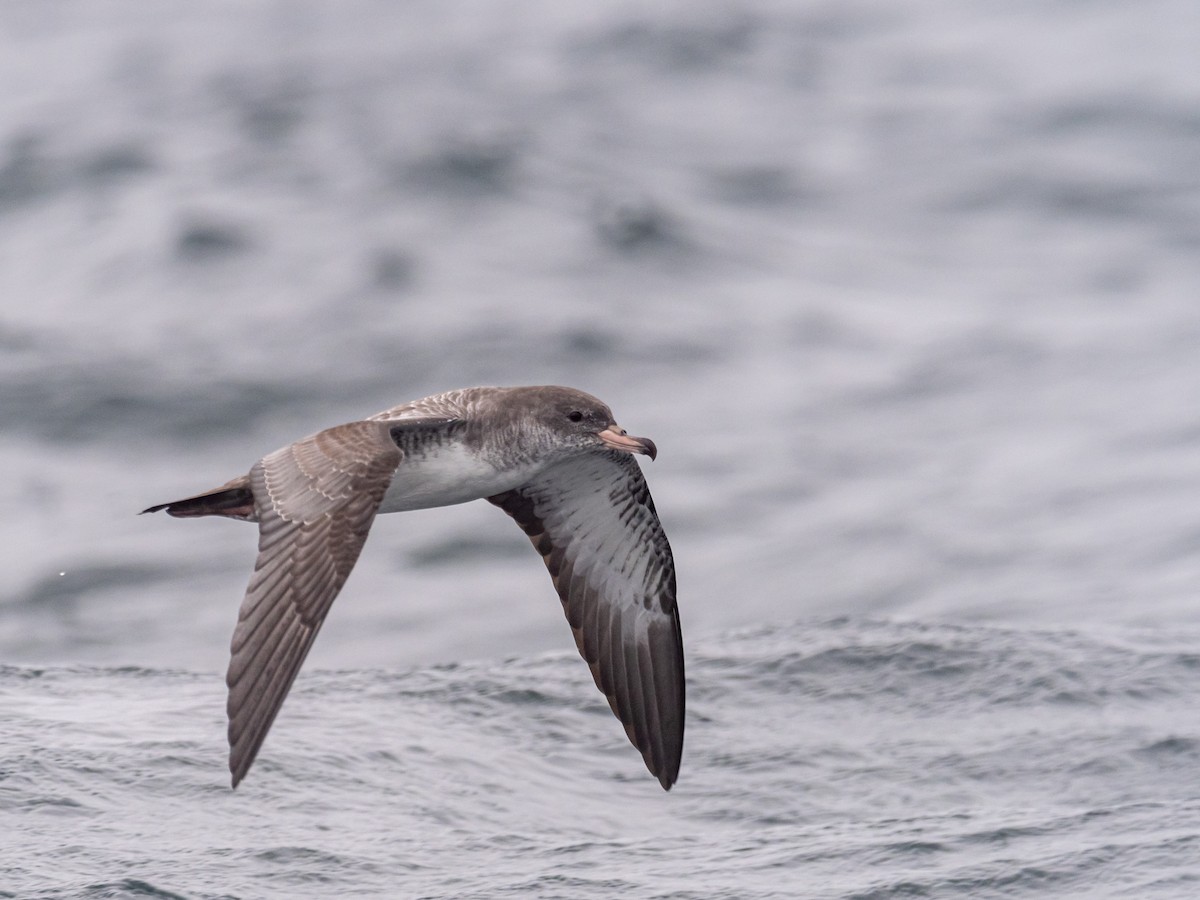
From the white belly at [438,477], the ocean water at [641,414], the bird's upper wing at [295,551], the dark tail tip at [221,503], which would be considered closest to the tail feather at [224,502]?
the dark tail tip at [221,503]

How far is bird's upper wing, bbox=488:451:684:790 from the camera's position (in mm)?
7508

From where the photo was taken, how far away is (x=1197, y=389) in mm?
14625

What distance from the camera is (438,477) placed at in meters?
6.95

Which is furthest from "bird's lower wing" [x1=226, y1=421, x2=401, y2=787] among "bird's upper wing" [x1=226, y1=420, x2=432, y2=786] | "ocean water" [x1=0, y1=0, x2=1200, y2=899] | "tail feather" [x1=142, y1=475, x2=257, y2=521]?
"ocean water" [x1=0, y1=0, x2=1200, y2=899]

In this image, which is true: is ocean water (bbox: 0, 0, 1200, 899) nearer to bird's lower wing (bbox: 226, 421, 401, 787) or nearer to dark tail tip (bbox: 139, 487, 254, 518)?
dark tail tip (bbox: 139, 487, 254, 518)

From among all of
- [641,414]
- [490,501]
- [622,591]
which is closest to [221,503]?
[490,501]

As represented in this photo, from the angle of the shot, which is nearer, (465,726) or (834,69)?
(465,726)

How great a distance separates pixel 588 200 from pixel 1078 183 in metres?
5.04

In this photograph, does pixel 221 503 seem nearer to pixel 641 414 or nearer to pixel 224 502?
pixel 224 502

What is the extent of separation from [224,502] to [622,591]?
1909 millimetres

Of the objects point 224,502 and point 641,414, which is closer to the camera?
point 224,502

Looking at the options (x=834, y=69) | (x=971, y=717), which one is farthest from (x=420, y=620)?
(x=834, y=69)

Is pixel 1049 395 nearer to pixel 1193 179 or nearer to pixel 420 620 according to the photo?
pixel 1193 179

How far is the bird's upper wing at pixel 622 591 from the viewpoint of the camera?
24.6ft
